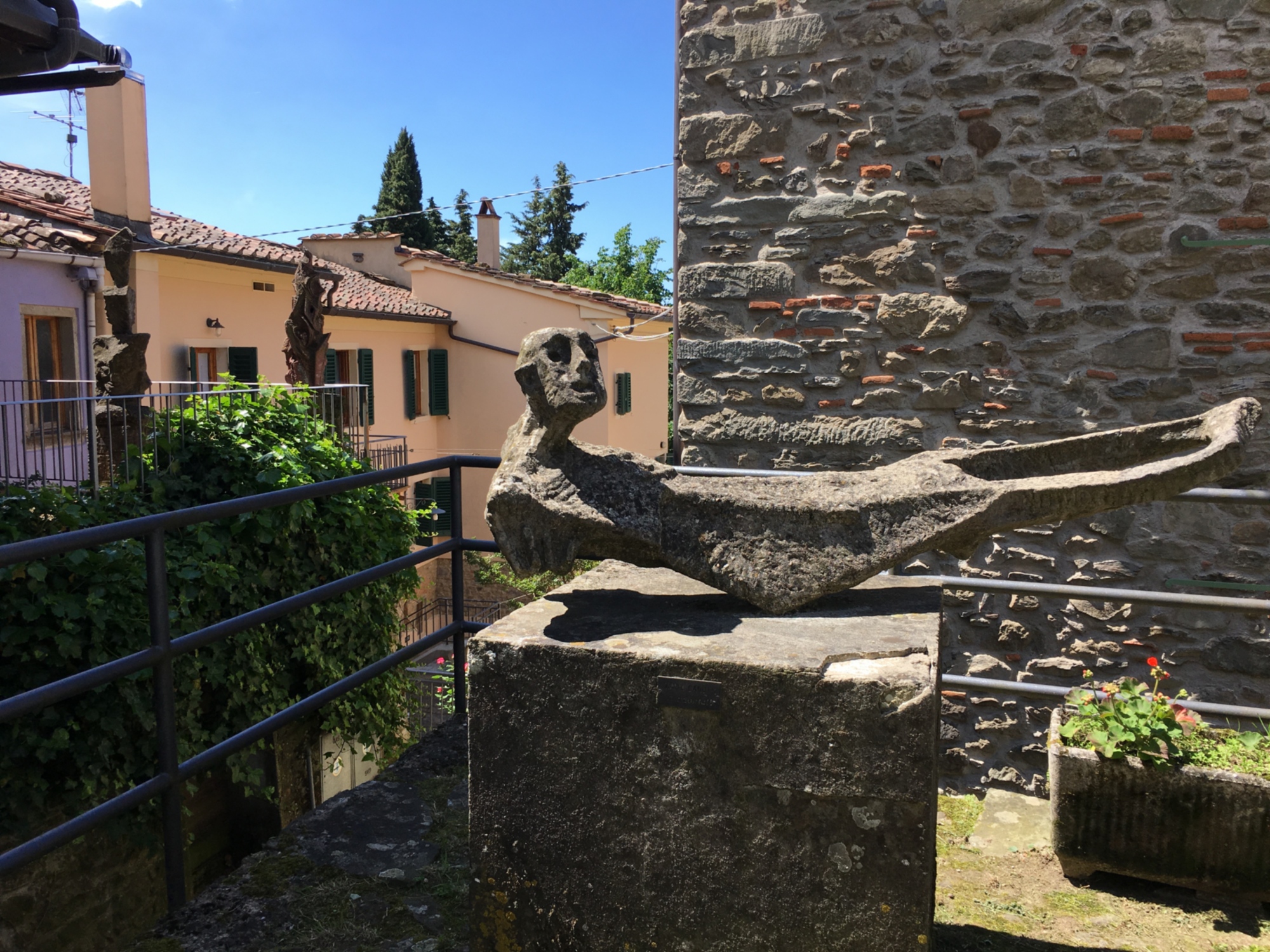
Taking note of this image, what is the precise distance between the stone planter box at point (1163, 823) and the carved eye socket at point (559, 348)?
1789mm

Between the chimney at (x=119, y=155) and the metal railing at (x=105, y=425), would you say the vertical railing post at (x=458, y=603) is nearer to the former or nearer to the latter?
the metal railing at (x=105, y=425)

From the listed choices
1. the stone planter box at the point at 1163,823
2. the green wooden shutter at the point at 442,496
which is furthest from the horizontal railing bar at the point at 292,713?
the green wooden shutter at the point at 442,496

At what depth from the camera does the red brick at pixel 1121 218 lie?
167 inches

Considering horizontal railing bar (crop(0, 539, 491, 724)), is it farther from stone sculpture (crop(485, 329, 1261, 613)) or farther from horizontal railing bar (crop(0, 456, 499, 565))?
stone sculpture (crop(485, 329, 1261, 613))

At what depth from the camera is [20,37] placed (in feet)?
10.4

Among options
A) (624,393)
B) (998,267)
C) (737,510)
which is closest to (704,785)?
(737,510)

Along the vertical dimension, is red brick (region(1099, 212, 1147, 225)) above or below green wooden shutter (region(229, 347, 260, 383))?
above

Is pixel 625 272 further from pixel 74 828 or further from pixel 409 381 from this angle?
pixel 74 828

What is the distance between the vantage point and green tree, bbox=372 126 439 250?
31.7 meters

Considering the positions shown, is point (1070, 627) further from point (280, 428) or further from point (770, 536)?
point (280, 428)

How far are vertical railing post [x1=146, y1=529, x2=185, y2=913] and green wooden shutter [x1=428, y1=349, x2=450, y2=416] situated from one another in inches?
723

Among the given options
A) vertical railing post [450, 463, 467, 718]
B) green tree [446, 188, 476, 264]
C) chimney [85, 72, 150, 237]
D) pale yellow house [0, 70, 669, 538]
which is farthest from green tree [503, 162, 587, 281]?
vertical railing post [450, 463, 467, 718]

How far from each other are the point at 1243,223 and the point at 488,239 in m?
19.6

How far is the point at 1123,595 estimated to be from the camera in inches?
124
